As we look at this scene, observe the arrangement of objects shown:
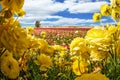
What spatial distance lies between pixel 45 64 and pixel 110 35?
1.33 m

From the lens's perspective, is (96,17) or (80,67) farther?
(96,17)

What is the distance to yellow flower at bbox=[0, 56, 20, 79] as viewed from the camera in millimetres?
1587

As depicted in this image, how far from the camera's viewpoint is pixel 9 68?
5.58ft

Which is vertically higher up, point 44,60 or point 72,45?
point 72,45

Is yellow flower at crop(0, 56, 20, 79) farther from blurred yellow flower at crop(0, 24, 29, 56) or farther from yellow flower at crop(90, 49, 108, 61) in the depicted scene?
yellow flower at crop(90, 49, 108, 61)

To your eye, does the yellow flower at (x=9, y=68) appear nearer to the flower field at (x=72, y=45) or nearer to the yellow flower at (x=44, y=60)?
the flower field at (x=72, y=45)

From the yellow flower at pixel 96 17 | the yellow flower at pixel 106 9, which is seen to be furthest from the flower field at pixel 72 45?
the yellow flower at pixel 96 17

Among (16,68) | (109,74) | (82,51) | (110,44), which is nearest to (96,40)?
(110,44)

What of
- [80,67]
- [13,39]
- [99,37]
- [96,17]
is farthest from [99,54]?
[96,17]

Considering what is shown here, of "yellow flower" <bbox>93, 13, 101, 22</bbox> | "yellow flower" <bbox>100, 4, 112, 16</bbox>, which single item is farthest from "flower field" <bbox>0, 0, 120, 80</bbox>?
"yellow flower" <bbox>93, 13, 101, 22</bbox>

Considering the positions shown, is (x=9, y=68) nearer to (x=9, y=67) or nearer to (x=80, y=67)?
(x=9, y=67)

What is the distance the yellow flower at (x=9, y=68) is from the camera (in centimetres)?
159

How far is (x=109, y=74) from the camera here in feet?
9.46

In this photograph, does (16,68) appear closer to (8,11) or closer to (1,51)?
(1,51)
